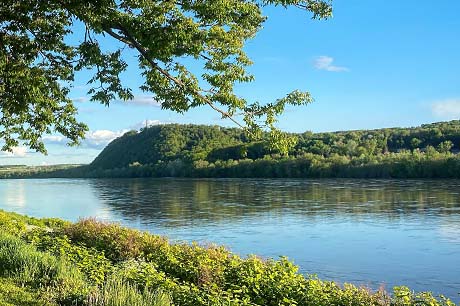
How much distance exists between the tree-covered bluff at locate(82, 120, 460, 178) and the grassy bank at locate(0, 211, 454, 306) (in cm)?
3886

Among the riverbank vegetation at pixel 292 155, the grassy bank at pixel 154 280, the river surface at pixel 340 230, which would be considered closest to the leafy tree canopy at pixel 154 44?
the grassy bank at pixel 154 280

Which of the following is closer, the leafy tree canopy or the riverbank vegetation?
the leafy tree canopy

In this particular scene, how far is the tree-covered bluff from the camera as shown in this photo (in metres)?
86.3

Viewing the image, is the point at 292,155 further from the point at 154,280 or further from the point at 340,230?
the point at 154,280

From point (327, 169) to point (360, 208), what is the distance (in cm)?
5540

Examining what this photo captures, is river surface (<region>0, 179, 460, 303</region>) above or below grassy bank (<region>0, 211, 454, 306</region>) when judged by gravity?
below

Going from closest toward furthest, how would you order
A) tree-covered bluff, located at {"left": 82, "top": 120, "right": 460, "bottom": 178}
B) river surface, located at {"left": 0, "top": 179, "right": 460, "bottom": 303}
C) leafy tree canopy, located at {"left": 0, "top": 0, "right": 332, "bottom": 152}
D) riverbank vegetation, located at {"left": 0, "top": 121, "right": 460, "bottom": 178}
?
leafy tree canopy, located at {"left": 0, "top": 0, "right": 332, "bottom": 152} < river surface, located at {"left": 0, "top": 179, "right": 460, "bottom": 303} < riverbank vegetation, located at {"left": 0, "top": 121, "right": 460, "bottom": 178} < tree-covered bluff, located at {"left": 82, "top": 120, "right": 460, "bottom": 178}

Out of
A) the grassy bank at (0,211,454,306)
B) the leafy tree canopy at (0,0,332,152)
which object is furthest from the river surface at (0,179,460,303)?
the leafy tree canopy at (0,0,332,152)

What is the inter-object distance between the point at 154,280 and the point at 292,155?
9212 cm

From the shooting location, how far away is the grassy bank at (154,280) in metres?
7.50

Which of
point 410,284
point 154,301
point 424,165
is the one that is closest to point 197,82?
point 154,301

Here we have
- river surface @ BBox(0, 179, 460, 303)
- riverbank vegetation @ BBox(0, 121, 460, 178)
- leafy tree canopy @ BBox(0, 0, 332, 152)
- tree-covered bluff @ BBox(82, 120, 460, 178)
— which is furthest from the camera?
tree-covered bluff @ BBox(82, 120, 460, 178)

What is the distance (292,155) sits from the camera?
101m

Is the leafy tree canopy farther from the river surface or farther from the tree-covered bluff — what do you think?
the tree-covered bluff
